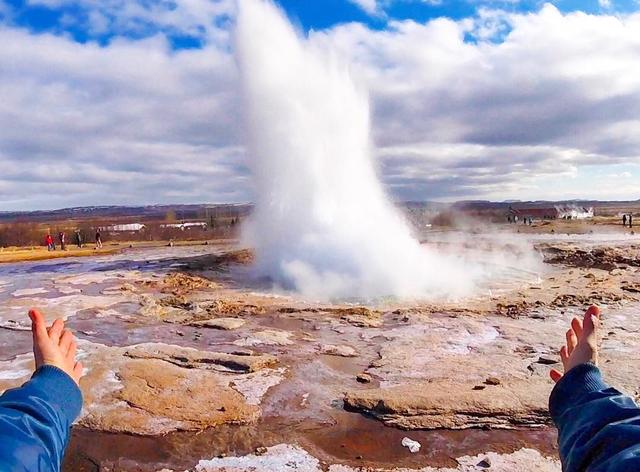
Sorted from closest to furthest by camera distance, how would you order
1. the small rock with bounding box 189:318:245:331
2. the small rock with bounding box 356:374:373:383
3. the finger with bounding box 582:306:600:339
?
the finger with bounding box 582:306:600:339 < the small rock with bounding box 356:374:373:383 < the small rock with bounding box 189:318:245:331

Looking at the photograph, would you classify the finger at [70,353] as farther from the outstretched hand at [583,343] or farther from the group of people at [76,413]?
the outstretched hand at [583,343]

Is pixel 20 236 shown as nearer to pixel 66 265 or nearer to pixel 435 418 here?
pixel 66 265

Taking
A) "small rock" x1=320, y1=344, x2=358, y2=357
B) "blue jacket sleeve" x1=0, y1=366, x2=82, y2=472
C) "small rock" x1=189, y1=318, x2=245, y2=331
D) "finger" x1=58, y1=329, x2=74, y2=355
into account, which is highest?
"finger" x1=58, y1=329, x2=74, y2=355

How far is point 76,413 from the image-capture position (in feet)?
4.12

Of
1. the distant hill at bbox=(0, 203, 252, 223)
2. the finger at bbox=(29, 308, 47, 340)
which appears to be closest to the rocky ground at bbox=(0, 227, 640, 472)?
the finger at bbox=(29, 308, 47, 340)

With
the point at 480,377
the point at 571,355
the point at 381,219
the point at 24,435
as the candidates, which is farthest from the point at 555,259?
the point at 24,435

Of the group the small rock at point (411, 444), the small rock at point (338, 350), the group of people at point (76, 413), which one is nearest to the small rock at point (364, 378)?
the small rock at point (338, 350)

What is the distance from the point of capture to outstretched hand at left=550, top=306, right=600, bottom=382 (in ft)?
4.64

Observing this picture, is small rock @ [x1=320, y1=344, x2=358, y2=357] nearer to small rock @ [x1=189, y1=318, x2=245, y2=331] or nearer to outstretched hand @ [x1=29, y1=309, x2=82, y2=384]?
small rock @ [x1=189, y1=318, x2=245, y2=331]

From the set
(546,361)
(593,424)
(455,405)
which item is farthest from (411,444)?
(593,424)

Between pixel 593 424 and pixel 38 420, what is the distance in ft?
4.01

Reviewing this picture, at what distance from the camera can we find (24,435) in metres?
1.03

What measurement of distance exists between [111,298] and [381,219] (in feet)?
22.0

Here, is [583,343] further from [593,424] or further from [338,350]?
[338,350]
